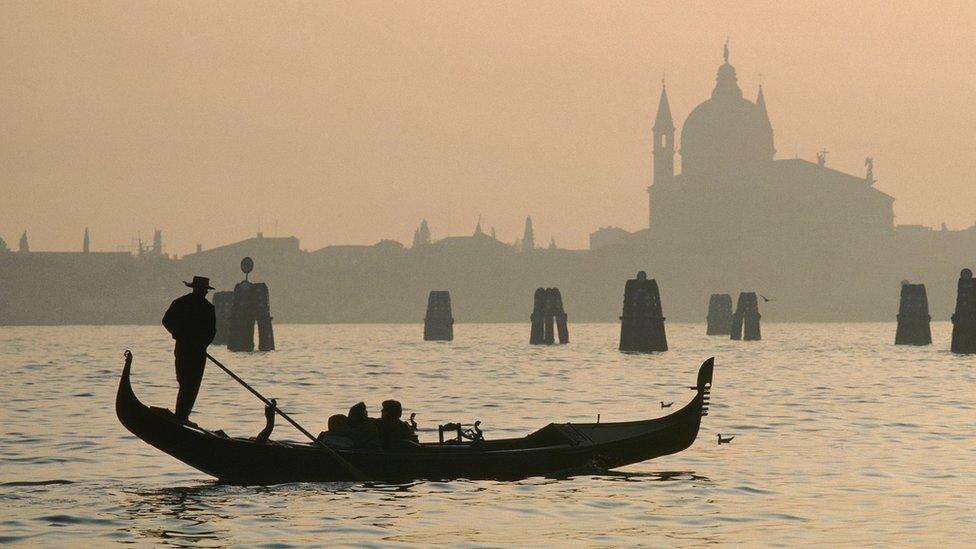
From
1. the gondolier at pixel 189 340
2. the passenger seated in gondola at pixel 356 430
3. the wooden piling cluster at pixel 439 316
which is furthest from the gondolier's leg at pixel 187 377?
the wooden piling cluster at pixel 439 316

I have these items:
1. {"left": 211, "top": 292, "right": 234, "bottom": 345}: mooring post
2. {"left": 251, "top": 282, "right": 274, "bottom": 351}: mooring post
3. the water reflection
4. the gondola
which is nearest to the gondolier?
the gondola

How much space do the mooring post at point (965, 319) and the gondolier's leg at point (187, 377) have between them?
2333 inches

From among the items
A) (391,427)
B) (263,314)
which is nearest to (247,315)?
(263,314)

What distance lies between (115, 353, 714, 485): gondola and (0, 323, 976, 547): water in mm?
242

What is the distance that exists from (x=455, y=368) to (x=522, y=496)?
48.0 meters

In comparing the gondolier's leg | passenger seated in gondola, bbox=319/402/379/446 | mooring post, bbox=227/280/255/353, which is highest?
mooring post, bbox=227/280/255/353

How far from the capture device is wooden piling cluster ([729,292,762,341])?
113875 mm

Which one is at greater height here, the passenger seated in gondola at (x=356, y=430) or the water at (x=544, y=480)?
the passenger seated in gondola at (x=356, y=430)

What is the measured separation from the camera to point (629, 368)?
6812 centimetres

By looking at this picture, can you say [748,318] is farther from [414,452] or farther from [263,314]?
[414,452]

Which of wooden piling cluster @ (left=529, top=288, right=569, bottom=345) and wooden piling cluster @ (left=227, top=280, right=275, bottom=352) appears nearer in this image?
wooden piling cluster @ (left=227, top=280, right=275, bottom=352)

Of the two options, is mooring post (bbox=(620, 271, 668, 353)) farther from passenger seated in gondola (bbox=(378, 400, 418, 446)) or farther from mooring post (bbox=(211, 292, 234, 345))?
passenger seated in gondola (bbox=(378, 400, 418, 446))

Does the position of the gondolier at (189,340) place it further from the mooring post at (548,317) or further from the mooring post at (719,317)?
the mooring post at (719,317)

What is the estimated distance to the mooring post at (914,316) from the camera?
94.6 metres
